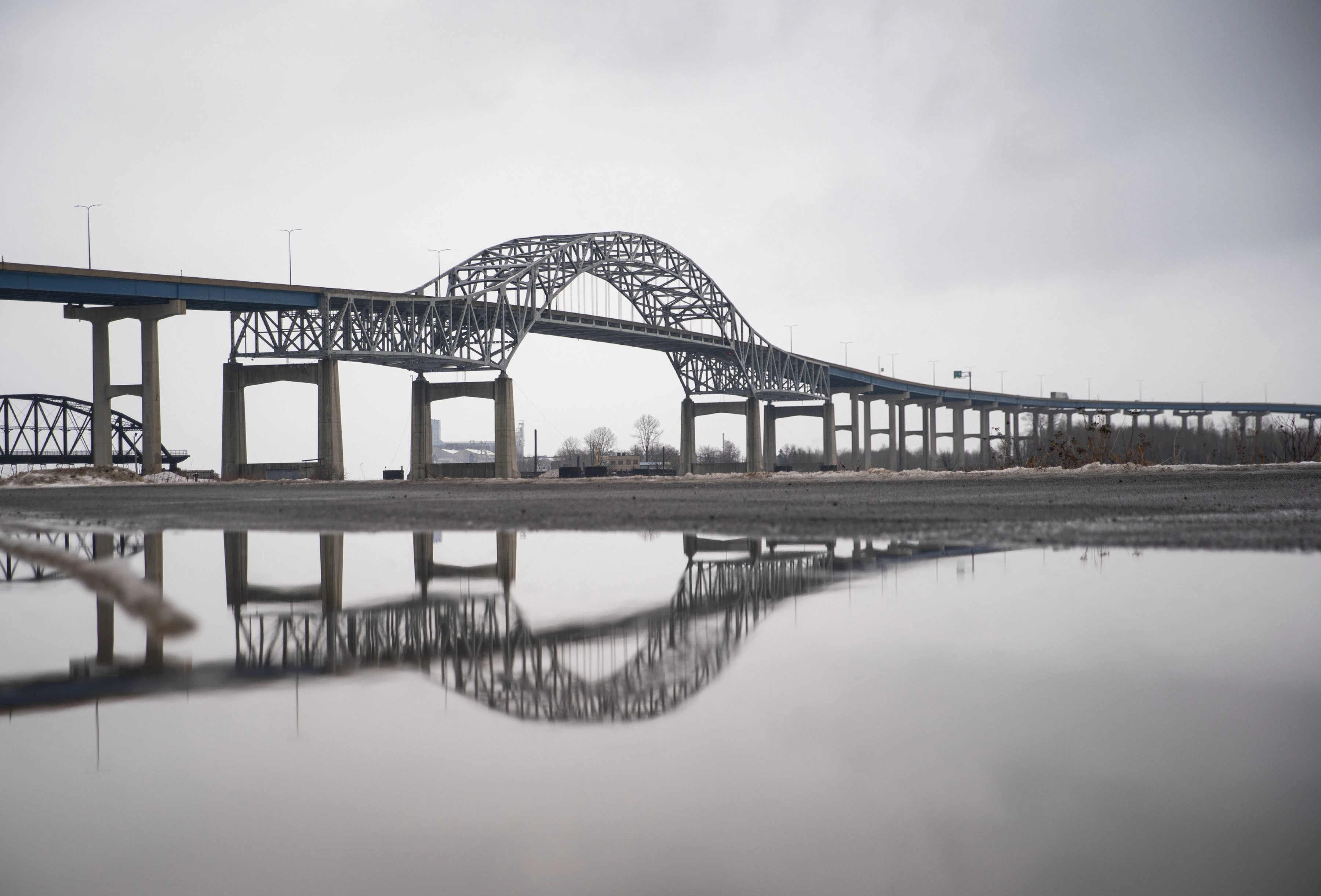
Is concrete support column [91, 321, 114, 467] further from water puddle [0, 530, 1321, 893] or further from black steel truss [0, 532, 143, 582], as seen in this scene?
water puddle [0, 530, 1321, 893]

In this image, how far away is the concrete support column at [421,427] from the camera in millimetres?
70562

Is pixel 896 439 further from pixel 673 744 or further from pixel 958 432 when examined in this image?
pixel 673 744

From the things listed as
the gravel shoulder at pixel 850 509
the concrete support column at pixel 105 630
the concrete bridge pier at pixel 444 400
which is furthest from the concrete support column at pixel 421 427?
the concrete support column at pixel 105 630

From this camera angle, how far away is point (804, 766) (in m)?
2.92

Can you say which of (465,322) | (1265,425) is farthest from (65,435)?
(1265,425)

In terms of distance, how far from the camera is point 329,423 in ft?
198

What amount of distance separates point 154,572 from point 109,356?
5500 cm

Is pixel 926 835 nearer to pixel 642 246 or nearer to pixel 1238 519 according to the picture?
pixel 1238 519

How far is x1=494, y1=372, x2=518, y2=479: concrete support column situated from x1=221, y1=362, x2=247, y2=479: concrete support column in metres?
14.3

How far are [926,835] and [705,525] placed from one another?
1152cm

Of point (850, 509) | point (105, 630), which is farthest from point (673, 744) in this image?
point (850, 509)

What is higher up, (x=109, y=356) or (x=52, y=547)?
(x=109, y=356)

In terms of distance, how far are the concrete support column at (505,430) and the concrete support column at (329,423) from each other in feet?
32.1

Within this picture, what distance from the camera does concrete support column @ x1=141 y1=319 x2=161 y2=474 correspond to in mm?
54406
